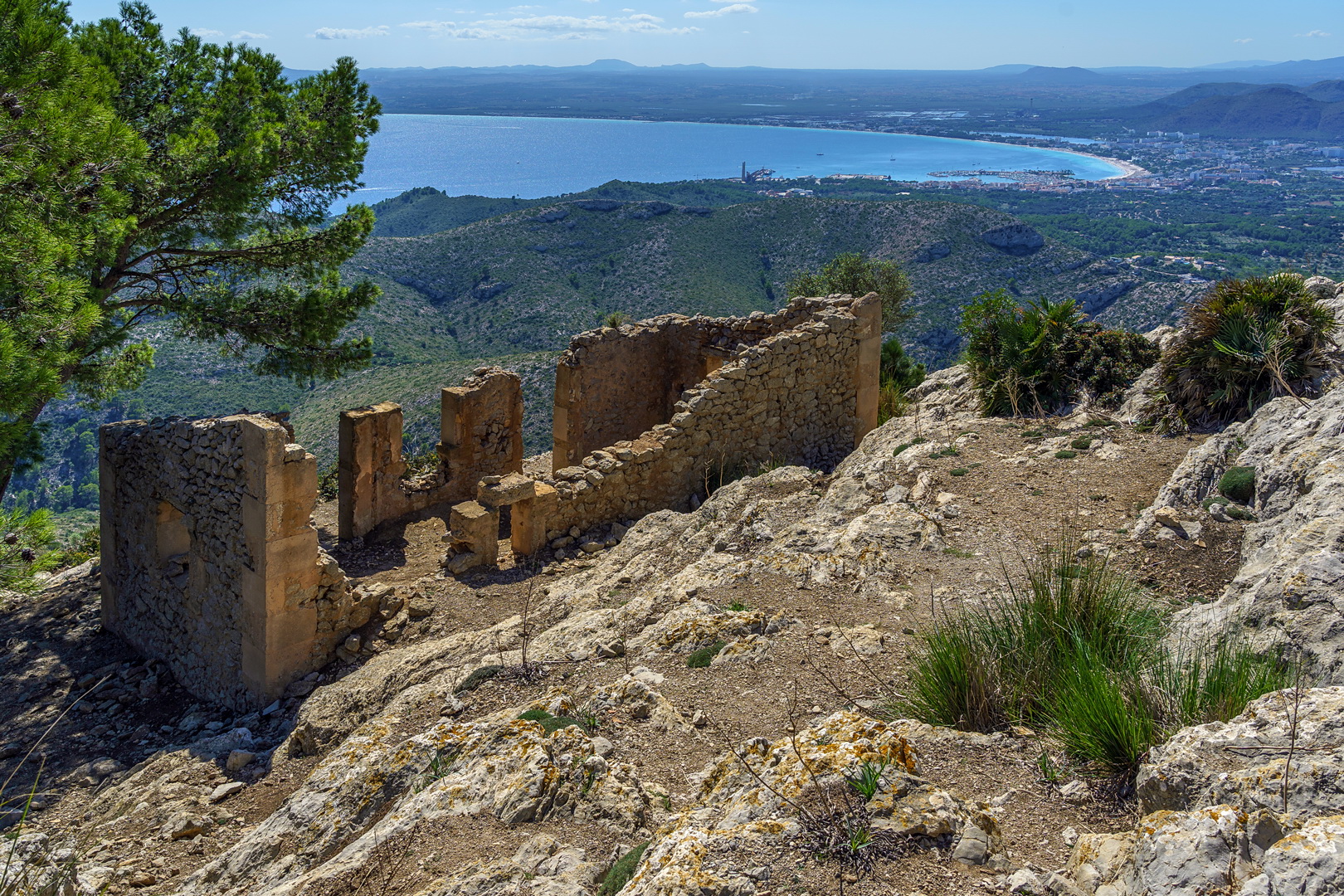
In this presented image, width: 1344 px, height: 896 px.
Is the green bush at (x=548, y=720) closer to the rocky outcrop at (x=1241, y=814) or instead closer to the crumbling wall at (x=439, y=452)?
the rocky outcrop at (x=1241, y=814)

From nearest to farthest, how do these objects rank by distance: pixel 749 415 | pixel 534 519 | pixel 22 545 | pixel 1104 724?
pixel 1104 724 → pixel 22 545 → pixel 534 519 → pixel 749 415

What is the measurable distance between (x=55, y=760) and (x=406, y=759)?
17.0 ft

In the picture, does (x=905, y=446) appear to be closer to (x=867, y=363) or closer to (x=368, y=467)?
(x=867, y=363)

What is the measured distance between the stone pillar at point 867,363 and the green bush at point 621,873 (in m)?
9.92

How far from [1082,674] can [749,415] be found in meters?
8.10

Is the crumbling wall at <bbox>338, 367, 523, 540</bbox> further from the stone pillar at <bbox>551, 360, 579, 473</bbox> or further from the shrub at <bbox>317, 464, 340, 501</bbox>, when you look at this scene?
the shrub at <bbox>317, 464, 340, 501</bbox>

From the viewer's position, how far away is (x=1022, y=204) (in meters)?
97.6

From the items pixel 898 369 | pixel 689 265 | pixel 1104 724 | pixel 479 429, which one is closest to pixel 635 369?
pixel 479 429

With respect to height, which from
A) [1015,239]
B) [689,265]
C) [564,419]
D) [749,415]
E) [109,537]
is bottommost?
[109,537]

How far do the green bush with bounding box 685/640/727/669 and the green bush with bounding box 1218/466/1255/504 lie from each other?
4.29 m

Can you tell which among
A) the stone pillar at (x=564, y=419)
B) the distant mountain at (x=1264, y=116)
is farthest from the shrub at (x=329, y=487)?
the distant mountain at (x=1264, y=116)

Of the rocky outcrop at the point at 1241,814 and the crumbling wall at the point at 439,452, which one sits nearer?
the rocky outcrop at the point at 1241,814

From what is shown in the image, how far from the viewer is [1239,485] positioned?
7359mm

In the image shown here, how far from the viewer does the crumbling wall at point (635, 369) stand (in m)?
13.8
